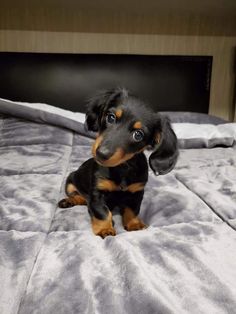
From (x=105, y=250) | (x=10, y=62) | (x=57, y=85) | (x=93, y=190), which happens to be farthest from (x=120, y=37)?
(x=105, y=250)

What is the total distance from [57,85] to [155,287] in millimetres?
2547

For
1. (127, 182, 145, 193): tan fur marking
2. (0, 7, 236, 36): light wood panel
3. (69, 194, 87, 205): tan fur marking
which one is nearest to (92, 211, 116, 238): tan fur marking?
(127, 182, 145, 193): tan fur marking

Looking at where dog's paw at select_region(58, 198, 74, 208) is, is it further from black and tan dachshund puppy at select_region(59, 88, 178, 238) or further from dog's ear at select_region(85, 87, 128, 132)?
dog's ear at select_region(85, 87, 128, 132)

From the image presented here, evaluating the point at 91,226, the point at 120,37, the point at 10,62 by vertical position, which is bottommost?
the point at 91,226

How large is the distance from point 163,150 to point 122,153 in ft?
0.47

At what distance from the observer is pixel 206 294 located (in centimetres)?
64

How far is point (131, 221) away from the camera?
1011 millimetres

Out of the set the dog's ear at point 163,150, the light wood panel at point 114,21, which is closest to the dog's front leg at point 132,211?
the dog's ear at point 163,150

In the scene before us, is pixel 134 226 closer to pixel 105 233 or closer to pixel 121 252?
pixel 105 233

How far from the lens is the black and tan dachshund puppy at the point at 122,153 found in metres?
0.89

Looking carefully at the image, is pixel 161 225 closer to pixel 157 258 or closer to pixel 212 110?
pixel 157 258

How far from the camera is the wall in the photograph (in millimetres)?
2939

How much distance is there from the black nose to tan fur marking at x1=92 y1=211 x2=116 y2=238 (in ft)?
0.67

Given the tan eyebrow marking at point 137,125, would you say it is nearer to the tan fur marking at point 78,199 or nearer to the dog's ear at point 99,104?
the dog's ear at point 99,104
